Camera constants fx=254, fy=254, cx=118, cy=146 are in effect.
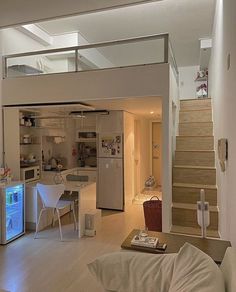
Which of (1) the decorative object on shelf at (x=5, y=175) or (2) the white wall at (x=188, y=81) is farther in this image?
(2) the white wall at (x=188, y=81)

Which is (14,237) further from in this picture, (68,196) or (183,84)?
(183,84)

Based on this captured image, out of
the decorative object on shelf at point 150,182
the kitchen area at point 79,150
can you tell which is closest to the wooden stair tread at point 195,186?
the kitchen area at point 79,150

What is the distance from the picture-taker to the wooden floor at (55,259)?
8.63 ft

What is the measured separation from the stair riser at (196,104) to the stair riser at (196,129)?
→ 60 centimetres

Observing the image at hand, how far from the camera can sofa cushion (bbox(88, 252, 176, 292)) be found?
4.74 feet

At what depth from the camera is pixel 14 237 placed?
3.82 metres

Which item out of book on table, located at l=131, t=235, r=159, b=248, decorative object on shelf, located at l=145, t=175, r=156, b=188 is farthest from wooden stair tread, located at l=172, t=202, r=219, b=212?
decorative object on shelf, located at l=145, t=175, r=156, b=188

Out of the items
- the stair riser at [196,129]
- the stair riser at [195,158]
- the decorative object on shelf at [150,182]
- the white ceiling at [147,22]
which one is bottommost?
the decorative object on shelf at [150,182]

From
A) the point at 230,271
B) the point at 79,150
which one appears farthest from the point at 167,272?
the point at 79,150

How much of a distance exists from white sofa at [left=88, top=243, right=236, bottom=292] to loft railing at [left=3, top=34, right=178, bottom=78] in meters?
2.60

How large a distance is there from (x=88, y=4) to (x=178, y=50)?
3671mm

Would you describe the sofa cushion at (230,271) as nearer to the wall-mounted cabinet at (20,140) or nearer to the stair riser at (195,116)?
the wall-mounted cabinet at (20,140)

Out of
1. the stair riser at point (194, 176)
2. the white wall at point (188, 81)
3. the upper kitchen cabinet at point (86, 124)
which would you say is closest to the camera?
the stair riser at point (194, 176)

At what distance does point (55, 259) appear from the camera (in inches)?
125
